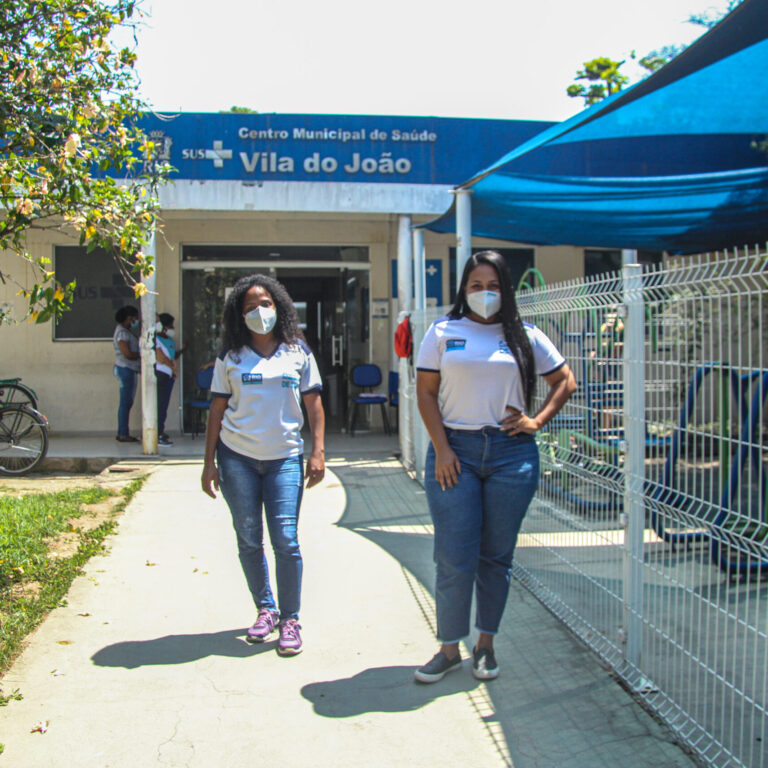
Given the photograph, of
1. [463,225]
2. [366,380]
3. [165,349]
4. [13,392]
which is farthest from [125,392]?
[463,225]

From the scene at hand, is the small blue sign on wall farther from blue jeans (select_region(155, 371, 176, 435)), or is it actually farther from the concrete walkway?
the concrete walkway

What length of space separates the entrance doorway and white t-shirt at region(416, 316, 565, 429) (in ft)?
27.7

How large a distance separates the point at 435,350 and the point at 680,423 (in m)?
1.06

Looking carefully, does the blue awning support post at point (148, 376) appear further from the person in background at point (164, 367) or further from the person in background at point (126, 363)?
the person in background at point (126, 363)

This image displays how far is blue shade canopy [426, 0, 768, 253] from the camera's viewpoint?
6.60 m

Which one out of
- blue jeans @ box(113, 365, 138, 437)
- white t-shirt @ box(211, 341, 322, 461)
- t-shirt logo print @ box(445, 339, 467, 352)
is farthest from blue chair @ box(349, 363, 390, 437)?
t-shirt logo print @ box(445, 339, 467, 352)

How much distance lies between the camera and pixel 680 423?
322 centimetres

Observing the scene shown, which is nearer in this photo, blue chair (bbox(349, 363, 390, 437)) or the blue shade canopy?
the blue shade canopy

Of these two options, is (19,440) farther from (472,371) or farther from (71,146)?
→ (472,371)

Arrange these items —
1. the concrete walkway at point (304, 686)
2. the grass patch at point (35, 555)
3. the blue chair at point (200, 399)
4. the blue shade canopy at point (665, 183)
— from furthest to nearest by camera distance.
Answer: the blue chair at point (200, 399)
the blue shade canopy at point (665, 183)
the grass patch at point (35, 555)
the concrete walkway at point (304, 686)

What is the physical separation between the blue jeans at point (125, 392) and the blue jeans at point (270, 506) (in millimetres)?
6888

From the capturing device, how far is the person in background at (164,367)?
10.3 metres

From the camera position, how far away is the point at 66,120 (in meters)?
4.29

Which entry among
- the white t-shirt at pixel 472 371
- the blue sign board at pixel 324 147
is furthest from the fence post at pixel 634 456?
the blue sign board at pixel 324 147
